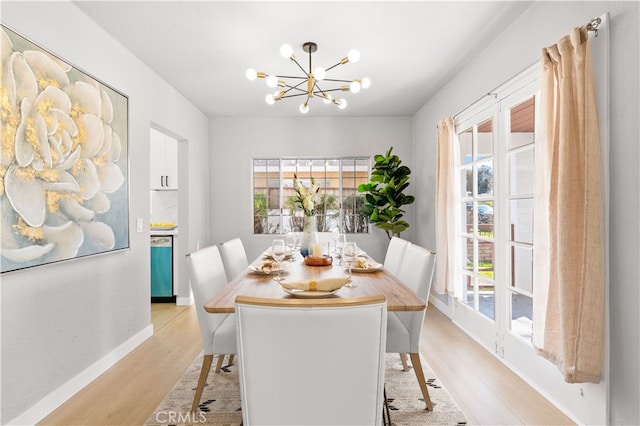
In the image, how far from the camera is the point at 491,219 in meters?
3.09

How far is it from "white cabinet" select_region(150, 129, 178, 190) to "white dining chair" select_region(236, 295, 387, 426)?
4.22 m

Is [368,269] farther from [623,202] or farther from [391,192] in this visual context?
[391,192]

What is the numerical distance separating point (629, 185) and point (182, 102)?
14.2 ft

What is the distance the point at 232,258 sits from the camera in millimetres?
2848

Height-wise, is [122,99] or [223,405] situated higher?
[122,99]

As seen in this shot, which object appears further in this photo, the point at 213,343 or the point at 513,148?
the point at 513,148

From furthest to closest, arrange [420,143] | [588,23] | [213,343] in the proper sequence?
[420,143]
[213,343]
[588,23]

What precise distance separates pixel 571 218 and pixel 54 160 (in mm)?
3084

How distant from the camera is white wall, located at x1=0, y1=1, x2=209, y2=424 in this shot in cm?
195

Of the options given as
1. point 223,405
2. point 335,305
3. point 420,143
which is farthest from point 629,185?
point 420,143

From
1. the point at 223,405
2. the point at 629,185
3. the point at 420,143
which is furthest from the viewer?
the point at 420,143

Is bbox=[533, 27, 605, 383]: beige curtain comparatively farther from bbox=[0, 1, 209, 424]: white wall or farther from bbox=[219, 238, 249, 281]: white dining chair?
bbox=[0, 1, 209, 424]: white wall

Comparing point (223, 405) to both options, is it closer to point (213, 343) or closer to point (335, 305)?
point (213, 343)

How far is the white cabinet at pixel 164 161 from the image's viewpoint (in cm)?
486
